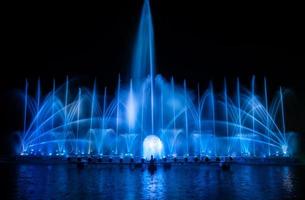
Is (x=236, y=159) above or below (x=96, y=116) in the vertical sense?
below

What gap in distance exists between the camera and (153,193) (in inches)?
704

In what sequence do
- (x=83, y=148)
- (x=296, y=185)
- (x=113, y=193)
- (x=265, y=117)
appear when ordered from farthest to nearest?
(x=83, y=148)
(x=265, y=117)
(x=296, y=185)
(x=113, y=193)

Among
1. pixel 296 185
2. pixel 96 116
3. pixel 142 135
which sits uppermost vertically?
pixel 96 116

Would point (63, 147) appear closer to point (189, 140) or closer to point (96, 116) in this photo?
point (96, 116)

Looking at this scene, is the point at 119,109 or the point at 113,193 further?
the point at 119,109

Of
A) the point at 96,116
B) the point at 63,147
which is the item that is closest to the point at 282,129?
the point at 96,116

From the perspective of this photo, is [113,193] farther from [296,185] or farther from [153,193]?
[296,185]

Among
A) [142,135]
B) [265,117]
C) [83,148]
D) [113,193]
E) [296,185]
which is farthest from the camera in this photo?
[83,148]

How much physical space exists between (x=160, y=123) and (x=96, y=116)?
10.9 meters

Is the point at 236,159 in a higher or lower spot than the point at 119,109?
lower

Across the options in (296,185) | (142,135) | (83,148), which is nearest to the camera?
(296,185)

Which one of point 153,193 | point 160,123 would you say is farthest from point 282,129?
point 153,193

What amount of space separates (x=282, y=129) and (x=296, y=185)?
3877cm

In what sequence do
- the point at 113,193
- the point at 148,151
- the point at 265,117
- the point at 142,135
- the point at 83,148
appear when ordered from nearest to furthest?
the point at 113,193, the point at 148,151, the point at 142,135, the point at 265,117, the point at 83,148
